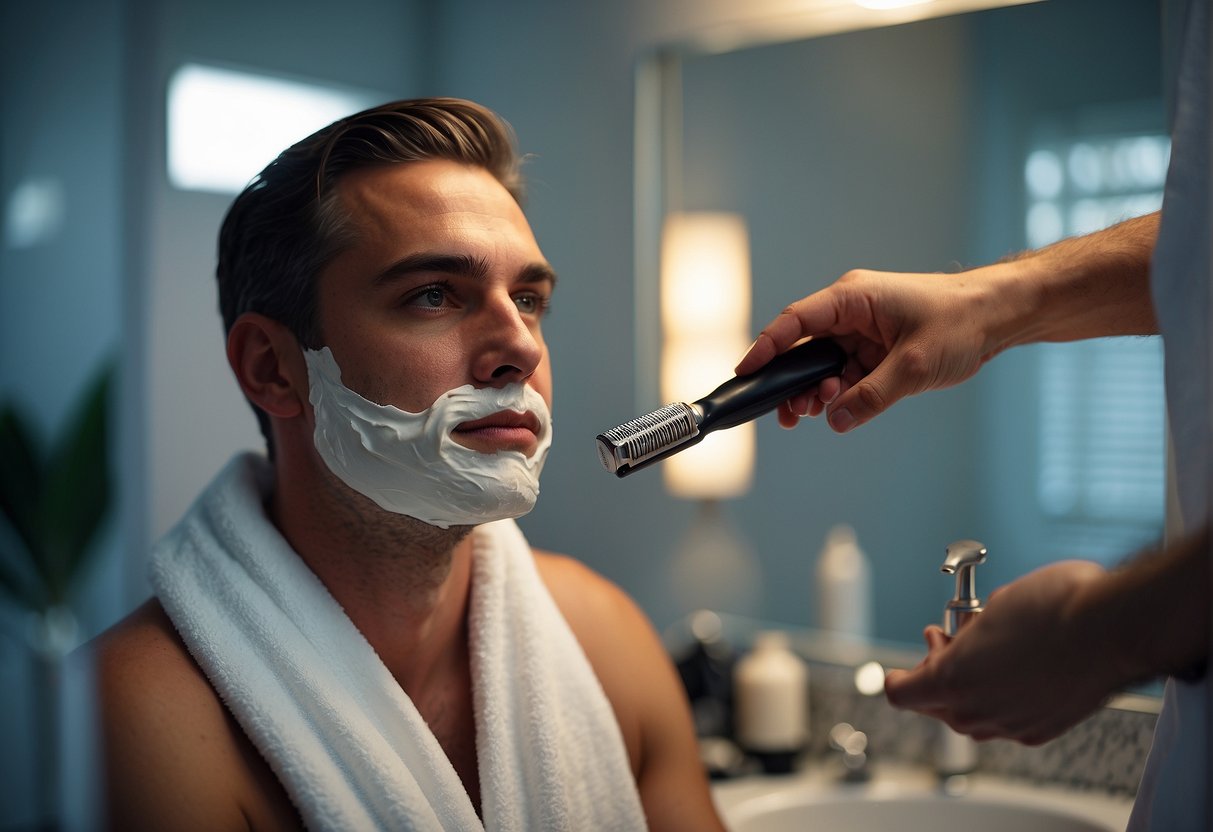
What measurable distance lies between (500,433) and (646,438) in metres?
0.19

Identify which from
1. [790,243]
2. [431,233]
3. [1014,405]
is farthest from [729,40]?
[431,233]

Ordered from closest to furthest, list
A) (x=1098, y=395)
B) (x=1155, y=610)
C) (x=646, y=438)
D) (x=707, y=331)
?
(x=1155, y=610)
(x=646, y=438)
(x=1098, y=395)
(x=707, y=331)

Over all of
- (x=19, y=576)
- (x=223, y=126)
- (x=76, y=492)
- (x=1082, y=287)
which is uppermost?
(x=223, y=126)

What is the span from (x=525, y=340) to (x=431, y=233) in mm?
126

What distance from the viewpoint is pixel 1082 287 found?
83 centimetres

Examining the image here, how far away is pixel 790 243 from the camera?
146 centimetres

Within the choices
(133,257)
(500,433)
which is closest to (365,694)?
(500,433)

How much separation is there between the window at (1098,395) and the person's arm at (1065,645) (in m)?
0.62

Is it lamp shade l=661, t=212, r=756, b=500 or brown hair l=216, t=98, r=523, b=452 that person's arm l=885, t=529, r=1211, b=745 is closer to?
brown hair l=216, t=98, r=523, b=452

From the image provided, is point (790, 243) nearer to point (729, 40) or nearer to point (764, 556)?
point (729, 40)

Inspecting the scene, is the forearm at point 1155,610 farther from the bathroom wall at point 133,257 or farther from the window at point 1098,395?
the bathroom wall at point 133,257

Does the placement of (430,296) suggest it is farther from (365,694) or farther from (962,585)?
(962,585)

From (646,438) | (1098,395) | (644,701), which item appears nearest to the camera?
(646,438)

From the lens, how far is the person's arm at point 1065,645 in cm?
56
